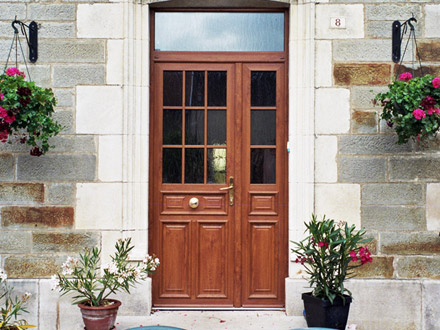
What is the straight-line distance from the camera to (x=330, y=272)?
4.46 meters

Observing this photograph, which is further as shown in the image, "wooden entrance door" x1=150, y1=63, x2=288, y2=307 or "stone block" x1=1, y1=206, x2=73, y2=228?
"wooden entrance door" x1=150, y1=63, x2=288, y2=307

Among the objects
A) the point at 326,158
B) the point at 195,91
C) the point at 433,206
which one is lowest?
the point at 433,206

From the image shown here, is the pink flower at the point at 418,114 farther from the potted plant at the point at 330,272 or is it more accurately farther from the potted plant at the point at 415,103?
the potted plant at the point at 330,272

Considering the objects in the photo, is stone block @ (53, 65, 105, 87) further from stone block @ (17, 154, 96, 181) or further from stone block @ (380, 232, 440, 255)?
stone block @ (380, 232, 440, 255)

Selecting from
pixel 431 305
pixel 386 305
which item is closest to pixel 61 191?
pixel 386 305

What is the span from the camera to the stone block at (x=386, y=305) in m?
4.92

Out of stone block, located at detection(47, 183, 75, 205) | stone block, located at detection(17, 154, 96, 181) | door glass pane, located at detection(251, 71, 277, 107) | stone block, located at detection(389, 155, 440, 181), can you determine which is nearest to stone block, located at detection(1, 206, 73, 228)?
stone block, located at detection(47, 183, 75, 205)

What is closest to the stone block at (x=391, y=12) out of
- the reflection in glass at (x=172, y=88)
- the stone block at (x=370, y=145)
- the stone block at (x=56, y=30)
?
the stone block at (x=370, y=145)

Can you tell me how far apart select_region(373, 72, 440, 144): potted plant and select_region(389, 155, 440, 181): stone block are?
35 cm

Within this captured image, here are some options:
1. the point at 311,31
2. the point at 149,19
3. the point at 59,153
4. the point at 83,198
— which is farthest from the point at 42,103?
the point at 311,31

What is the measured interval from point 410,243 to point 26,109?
3.40m

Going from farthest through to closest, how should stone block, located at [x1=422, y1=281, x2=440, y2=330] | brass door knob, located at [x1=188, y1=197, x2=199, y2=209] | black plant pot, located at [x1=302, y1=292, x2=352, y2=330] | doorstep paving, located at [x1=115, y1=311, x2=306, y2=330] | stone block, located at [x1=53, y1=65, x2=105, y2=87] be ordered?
brass door knob, located at [x1=188, y1=197, x2=199, y2=209]
stone block, located at [x1=53, y1=65, x2=105, y2=87]
stone block, located at [x1=422, y1=281, x2=440, y2=330]
doorstep paving, located at [x1=115, y1=311, x2=306, y2=330]
black plant pot, located at [x1=302, y1=292, x2=352, y2=330]

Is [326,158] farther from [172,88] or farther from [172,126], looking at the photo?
[172,88]

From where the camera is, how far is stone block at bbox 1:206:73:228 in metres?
4.98
